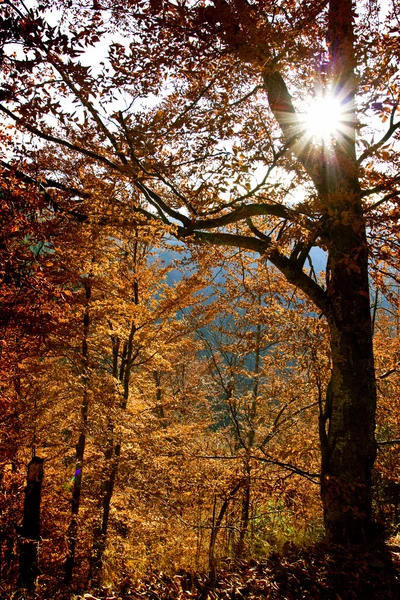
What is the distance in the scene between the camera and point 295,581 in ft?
9.83

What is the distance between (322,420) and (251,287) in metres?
3.01

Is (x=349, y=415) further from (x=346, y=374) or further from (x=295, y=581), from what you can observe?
(x=295, y=581)

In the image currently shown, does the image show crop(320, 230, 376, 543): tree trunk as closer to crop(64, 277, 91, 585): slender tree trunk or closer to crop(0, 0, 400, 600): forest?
crop(0, 0, 400, 600): forest

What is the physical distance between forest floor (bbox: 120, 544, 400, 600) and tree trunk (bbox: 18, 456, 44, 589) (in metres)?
2.23

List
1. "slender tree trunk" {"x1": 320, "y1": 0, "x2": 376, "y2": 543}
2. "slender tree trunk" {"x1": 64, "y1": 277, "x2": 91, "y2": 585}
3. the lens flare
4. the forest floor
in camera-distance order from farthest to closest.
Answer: "slender tree trunk" {"x1": 64, "y1": 277, "x2": 91, "y2": 585} → the lens flare → "slender tree trunk" {"x1": 320, "y1": 0, "x2": 376, "y2": 543} → the forest floor

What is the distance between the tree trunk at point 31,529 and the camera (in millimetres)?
4500

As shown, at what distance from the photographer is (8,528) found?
17.4ft

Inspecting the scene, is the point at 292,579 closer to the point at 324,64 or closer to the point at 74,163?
the point at 324,64

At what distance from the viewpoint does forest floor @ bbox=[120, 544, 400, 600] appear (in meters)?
2.81

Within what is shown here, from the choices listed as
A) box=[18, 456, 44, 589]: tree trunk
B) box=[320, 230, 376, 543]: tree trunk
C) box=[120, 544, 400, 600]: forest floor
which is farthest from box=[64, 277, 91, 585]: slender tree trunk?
box=[320, 230, 376, 543]: tree trunk

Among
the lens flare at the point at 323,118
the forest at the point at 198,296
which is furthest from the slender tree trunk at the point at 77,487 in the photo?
the lens flare at the point at 323,118

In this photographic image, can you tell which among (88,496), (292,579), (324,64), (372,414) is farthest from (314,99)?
(88,496)

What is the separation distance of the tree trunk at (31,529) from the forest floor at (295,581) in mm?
2230

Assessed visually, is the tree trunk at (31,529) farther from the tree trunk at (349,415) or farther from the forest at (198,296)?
the tree trunk at (349,415)
